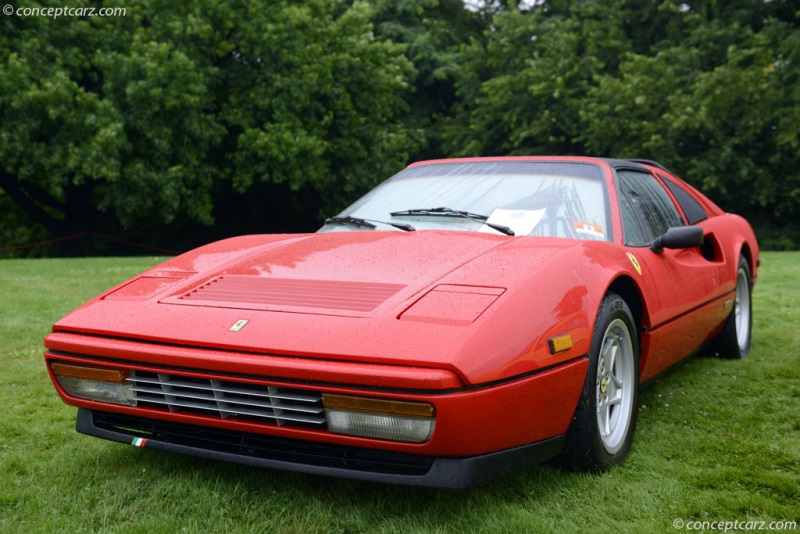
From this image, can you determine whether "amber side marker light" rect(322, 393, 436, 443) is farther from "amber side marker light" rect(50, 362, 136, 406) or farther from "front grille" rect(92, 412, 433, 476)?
"amber side marker light" rect(50, 362, 136, 406)

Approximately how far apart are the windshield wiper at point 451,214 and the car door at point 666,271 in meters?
0.54

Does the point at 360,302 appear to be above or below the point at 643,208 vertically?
above

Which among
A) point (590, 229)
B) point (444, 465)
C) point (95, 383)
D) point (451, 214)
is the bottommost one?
point (444, 465)

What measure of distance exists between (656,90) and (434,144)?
9154 millimetres

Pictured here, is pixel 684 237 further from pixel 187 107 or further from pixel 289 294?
pixel 187 107

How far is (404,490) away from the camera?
255 cm

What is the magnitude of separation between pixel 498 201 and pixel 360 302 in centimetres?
124

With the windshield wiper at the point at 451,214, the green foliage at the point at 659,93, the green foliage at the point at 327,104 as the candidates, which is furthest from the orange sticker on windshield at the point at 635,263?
the green foliage at the point at 659,93

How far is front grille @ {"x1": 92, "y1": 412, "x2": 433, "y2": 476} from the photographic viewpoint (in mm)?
2186

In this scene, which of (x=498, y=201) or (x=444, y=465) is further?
(x=498, y=201)

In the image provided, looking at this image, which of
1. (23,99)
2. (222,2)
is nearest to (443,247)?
(23,99)

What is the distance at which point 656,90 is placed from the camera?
22.4 meters

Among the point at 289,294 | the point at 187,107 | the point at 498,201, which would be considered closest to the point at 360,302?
the point at 289,294

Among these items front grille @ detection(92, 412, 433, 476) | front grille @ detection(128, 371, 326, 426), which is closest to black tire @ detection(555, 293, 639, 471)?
front grille @ detection(92, 412, 433, 476)
